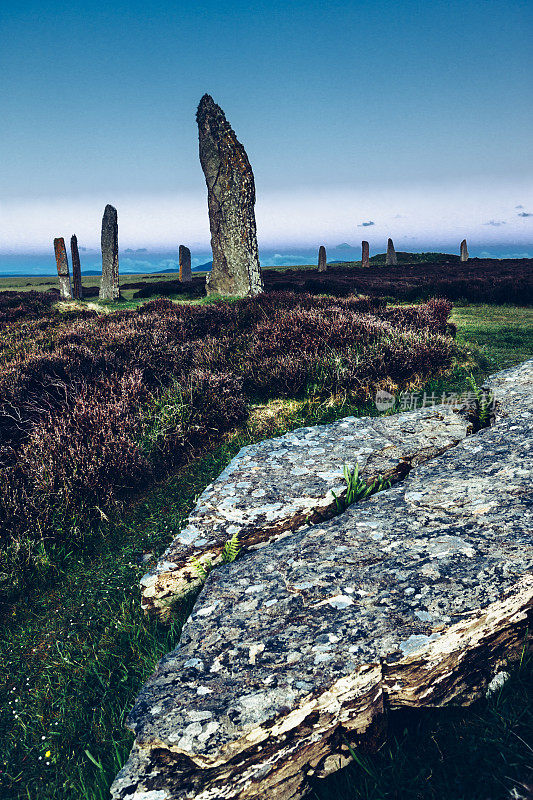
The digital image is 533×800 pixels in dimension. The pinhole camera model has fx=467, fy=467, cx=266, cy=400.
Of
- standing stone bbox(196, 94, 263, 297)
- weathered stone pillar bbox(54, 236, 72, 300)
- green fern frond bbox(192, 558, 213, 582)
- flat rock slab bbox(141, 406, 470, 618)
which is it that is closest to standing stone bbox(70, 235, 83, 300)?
weathered stone pillar bbox(54, 236, 72, 300)

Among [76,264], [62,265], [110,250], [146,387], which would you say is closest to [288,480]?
[146,387]

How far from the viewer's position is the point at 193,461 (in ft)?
15.1

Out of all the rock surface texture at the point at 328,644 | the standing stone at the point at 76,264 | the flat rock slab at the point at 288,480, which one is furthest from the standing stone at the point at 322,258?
the rock surface texture at the point at 328,644

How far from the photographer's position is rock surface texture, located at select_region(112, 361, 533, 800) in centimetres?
155

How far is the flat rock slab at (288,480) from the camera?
2.70 meters

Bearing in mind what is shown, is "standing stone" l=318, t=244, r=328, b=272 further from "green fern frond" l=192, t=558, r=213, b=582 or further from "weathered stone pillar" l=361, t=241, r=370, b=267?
"green fern frond" l=192, t=558, r=213, b=582

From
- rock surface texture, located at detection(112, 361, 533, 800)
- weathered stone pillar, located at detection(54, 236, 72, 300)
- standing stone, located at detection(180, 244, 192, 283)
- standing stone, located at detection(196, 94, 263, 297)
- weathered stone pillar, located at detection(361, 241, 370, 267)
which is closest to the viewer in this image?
rock surface texture, located at detection(112, 361, 533, 800)

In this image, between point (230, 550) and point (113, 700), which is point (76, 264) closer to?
point (230, 550)

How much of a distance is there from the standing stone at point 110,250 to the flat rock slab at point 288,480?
63.7 feet

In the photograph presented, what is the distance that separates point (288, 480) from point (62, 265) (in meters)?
23.6

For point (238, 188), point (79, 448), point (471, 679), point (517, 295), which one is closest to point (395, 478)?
point (471, 679)

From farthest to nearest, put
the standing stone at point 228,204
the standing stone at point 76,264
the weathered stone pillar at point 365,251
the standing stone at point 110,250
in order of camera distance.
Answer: the weathered stone pillar at point 365,251 → the standing stone at point 76,264 → the standing stone at point 110,250 → the standing stone at point 228,204

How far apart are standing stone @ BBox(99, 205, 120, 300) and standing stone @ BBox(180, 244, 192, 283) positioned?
730 cm

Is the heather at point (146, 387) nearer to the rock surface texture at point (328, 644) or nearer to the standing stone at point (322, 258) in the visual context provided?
the rock surface texture at point (328, 644)
